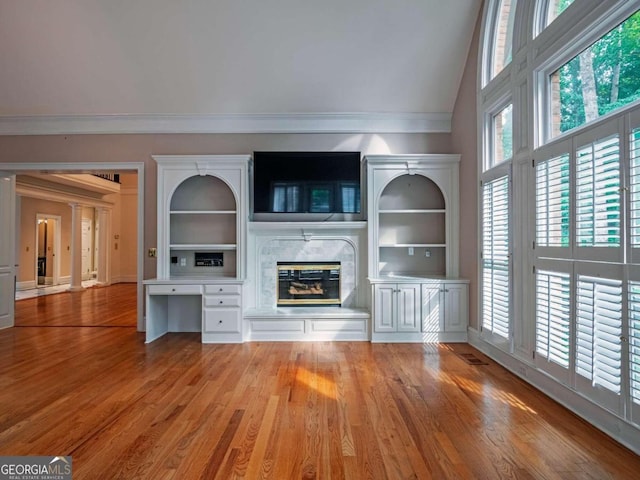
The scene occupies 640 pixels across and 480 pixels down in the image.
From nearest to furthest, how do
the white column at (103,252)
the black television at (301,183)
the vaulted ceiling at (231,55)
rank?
the vaulted ceiling at (231,55), the black television at (301,183), the white column at (103,252)

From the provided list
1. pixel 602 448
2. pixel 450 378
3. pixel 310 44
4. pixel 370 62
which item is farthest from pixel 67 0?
pixel 602 448

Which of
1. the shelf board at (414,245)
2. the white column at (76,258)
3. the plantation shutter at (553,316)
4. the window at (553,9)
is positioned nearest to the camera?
the plantation shutter at (553,316)

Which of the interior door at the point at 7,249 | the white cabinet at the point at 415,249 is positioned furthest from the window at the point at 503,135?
the interior door at the point at 7,249

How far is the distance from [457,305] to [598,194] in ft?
8.16

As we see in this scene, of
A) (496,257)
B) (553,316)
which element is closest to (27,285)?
(496,257)

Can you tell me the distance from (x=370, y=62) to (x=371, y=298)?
9.99 feet

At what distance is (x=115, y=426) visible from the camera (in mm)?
2496

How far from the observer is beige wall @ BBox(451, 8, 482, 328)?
14.4 feet

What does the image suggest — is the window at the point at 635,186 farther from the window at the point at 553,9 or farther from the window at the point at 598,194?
the window at the point at 553,9

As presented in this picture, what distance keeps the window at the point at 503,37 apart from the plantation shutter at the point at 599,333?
2534 millimetres

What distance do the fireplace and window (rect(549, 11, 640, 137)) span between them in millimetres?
3151

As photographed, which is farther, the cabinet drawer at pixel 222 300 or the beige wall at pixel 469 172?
the cabinet drawer at pixel 222 300

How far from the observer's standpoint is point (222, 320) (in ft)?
15.1

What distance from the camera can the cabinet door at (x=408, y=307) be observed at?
461cm
